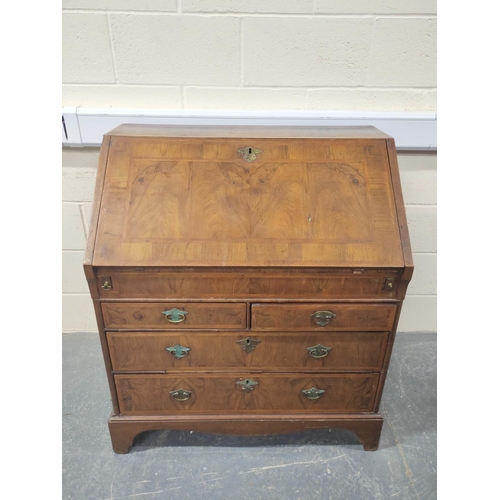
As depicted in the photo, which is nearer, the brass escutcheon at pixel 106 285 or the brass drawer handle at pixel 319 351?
the brass escutcheon at pixel 106 285

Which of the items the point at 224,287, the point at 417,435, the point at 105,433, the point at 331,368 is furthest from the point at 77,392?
→ the point at 417,435

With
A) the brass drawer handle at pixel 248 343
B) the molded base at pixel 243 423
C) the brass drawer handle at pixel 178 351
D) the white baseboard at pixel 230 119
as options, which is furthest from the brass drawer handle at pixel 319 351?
the white baseboard at pixel 230 119

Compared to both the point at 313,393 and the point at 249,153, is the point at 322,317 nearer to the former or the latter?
the point at 313,393

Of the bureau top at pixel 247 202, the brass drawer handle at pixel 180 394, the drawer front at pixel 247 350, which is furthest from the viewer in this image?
the brass drawer handle at pixel 180 394

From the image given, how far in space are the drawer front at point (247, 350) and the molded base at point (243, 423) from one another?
0.83 feet

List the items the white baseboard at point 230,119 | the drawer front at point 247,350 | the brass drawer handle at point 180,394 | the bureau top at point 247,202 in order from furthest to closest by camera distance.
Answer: the white baseboard at point 230,119 < the brass drawer handle at point 180,394 < the drawer front at point 247,350 < the bureau top at point 247,202

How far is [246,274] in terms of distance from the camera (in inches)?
54.9

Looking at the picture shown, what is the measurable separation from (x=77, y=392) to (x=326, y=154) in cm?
166

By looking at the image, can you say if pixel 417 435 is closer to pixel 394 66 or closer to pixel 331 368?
pixel 331 368

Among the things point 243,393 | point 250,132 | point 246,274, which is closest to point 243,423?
point 243,393

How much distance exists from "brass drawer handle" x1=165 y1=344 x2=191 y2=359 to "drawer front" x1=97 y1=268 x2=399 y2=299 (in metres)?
0.23

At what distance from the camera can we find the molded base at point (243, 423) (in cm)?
168

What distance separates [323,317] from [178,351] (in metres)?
0.56

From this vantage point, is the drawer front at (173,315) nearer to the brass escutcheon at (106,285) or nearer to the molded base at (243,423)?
the brass escutcheon at (106,285)
